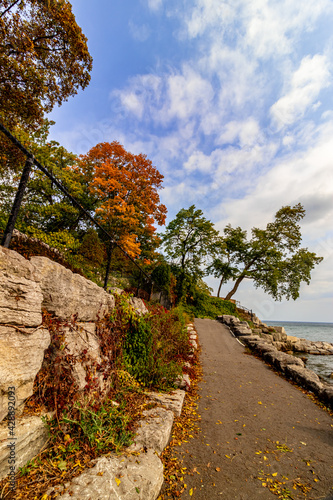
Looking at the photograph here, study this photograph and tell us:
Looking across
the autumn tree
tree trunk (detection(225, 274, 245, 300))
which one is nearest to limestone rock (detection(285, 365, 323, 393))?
the autumn tree

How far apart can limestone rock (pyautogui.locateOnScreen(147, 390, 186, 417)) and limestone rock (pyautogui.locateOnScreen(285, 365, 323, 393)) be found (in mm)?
3882

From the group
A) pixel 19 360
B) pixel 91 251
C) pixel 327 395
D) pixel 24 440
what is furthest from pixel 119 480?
pixel 91 251

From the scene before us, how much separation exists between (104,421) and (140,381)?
1.61 meters

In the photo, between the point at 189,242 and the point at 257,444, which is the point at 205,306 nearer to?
the point at 189,242

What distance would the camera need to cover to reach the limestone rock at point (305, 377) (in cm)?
561

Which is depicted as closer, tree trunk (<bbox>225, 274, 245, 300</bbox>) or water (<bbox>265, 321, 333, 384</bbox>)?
water (<bbox>265, 321, 333, 384</bbox>)

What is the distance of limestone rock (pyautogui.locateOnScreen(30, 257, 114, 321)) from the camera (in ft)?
9.04

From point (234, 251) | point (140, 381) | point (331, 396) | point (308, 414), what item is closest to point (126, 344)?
point (140, 381)

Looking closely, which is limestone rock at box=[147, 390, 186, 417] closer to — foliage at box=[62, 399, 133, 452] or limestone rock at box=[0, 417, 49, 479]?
foliage at box=[62, 399, 133, 452]

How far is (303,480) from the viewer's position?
2.55 m

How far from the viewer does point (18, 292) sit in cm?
220

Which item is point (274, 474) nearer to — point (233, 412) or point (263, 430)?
point (263, 430)

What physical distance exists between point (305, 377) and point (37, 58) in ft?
37.5

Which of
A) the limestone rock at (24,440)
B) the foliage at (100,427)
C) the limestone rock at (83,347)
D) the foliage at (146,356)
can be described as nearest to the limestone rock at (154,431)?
the foliage at (100,427)
